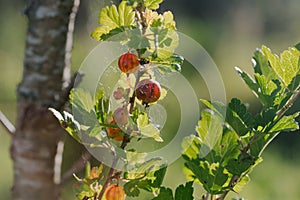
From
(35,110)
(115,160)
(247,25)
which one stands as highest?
(115,160)

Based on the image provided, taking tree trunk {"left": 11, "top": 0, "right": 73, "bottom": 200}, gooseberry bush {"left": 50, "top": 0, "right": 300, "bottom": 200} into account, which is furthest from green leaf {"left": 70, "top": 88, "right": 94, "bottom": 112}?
tree trunk {"left": 11, "top": 0, "right": 73, "bottom": 200}

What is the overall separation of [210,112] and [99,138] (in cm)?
10

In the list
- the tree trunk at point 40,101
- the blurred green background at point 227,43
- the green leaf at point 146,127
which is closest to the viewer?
the green leaf at point 146,127

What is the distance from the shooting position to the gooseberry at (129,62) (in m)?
0.47

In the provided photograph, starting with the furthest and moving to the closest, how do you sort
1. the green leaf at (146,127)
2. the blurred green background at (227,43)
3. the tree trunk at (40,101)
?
the blurred green background at (227,43), the tree trunk at (40,101), the green leaf at (146,127)

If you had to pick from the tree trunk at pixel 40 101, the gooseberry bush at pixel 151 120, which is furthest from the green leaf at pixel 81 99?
the tree trunk at pixel 40 101

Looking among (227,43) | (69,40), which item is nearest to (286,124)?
(69,40)

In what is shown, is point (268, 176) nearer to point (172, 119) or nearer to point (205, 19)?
point (172, 119)

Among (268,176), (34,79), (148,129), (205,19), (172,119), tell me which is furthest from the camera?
(205,19)

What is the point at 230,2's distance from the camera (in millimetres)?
10633

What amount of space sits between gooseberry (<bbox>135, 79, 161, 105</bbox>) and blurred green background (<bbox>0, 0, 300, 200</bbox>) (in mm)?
211

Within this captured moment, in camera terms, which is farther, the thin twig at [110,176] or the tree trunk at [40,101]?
the tree trunk at [40,101]

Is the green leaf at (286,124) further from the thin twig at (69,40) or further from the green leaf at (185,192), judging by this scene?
the thin twig at (69,40)

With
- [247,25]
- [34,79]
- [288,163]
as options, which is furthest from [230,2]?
[34,79]
